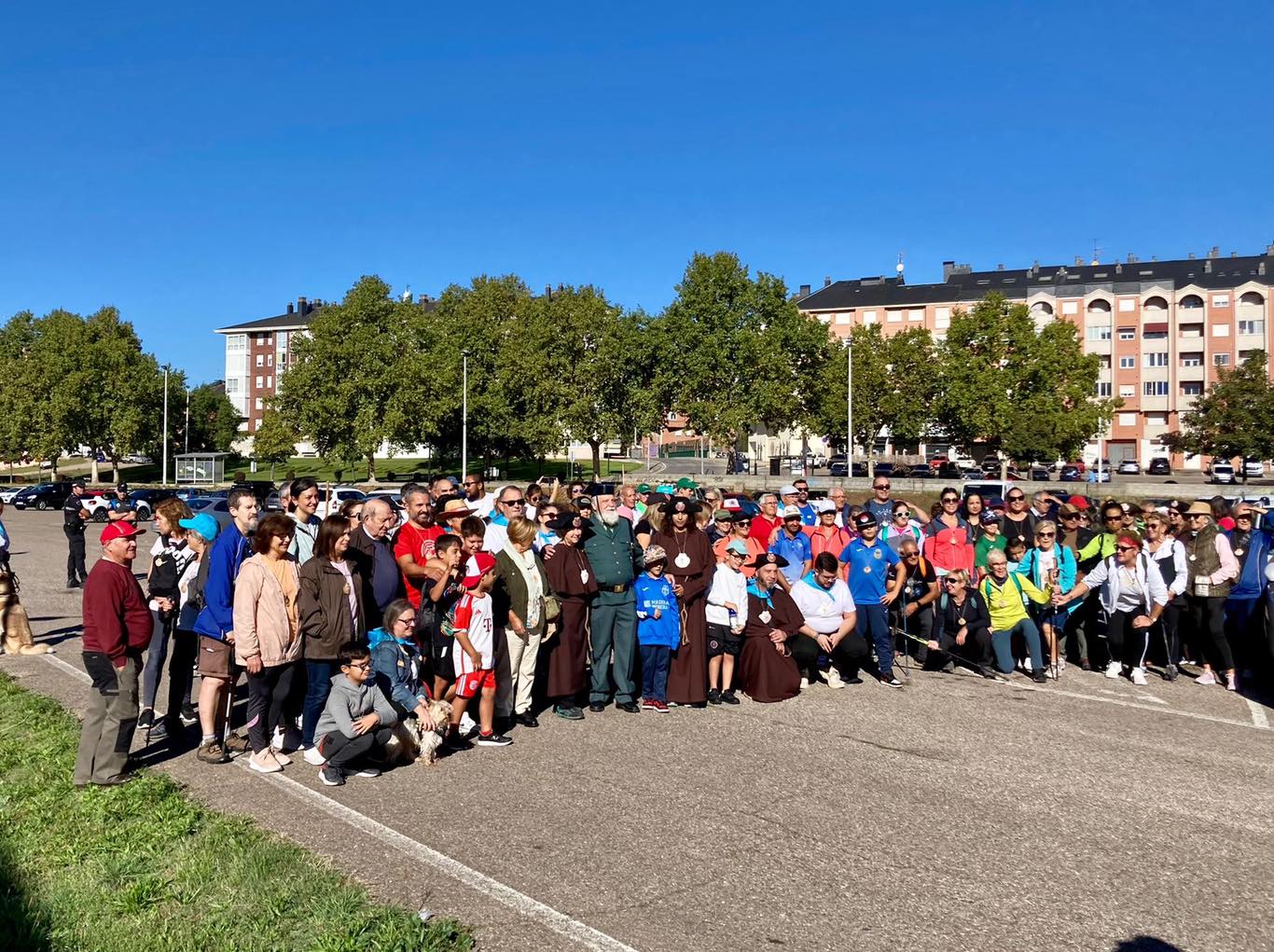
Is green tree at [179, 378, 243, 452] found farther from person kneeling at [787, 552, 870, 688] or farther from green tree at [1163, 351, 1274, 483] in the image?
person kneeling at [787, 552, 870, 688]

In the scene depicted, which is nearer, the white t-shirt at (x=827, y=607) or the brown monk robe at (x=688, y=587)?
the brown monk robe at (x=688, y=587)

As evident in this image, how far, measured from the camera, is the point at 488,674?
25.4 ft

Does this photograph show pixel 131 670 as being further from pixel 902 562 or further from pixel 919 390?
pixel 919 390

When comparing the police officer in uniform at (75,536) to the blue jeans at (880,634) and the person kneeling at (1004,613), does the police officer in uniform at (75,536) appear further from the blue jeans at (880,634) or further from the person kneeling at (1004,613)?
the person kneeling at (1004,613)

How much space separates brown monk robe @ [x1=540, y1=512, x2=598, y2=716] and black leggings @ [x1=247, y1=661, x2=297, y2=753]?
93.2 inches

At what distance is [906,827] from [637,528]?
200 inches

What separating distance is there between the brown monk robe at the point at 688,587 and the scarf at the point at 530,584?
1.48 metres

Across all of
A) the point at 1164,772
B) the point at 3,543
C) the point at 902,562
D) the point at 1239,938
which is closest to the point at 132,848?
the point at 1239,938

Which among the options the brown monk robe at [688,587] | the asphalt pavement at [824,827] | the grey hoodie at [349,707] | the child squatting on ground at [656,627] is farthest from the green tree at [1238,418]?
the grey hoodie at [349,707]

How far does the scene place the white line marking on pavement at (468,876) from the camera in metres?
4.49

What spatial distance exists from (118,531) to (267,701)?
158 centimetres

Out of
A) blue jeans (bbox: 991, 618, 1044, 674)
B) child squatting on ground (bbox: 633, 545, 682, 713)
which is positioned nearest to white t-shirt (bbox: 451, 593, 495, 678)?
child squatting on ground (bbox: 633, 545, 682, 713)

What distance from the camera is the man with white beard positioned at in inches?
351

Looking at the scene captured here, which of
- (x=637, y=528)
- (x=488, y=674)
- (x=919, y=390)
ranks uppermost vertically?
(x=919, y=390)
